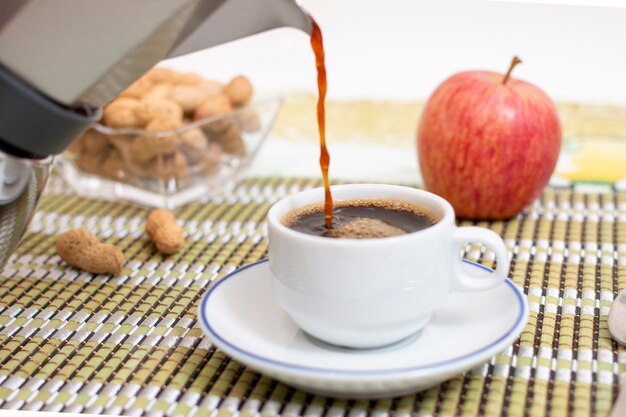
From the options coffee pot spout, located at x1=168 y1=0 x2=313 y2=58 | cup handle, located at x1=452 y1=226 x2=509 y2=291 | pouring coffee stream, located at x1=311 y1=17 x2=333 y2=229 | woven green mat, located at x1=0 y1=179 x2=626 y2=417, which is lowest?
woven green mat, located at x1=0 y1=179 x2=626 y2=417

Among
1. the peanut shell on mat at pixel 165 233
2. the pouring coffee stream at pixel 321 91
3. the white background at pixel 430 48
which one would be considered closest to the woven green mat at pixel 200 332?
the peanut shell on mat at pixel 165 233

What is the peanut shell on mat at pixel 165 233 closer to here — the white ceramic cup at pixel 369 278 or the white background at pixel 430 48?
the white ceramic cup at pixel 369 278

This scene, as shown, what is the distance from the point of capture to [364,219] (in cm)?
62

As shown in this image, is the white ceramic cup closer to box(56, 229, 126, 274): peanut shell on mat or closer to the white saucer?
the white saucer

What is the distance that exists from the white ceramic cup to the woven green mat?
0.05 m

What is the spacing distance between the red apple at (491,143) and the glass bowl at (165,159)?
0.75 ft

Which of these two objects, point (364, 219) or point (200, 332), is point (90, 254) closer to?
point (200, 332)

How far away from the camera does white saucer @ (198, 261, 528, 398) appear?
52 cm

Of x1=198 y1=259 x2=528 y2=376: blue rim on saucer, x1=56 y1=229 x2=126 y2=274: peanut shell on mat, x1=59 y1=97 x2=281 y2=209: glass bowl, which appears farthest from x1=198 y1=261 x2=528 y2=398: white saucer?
x1=59 y1=97 x2=281 y2=209: glass bowl

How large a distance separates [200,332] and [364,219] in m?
0.15

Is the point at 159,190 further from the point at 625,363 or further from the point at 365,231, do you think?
the point at 625,363

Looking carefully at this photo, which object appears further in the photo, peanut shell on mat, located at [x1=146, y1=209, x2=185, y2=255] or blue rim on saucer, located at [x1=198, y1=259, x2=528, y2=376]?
peanut shell on mat, located at [x1=146, y1=209, x2=185, y2=255]

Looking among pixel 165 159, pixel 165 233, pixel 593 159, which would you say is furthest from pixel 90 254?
pixel 593 159

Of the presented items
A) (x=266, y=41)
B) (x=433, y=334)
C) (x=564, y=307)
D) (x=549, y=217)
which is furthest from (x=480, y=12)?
(x=433, y=334)
